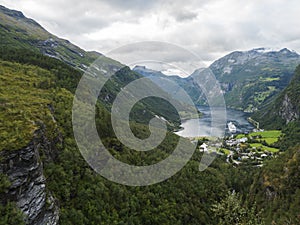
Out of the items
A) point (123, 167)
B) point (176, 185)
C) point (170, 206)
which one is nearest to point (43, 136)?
point (123, 167)

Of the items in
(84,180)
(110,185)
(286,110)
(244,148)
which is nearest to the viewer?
(84,180)

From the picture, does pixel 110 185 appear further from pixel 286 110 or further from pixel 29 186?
pixel 286 110

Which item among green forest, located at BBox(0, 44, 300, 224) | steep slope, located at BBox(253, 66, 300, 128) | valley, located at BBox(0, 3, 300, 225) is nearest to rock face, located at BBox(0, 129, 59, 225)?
valley, located at BBox(0, 3, 300, 225)

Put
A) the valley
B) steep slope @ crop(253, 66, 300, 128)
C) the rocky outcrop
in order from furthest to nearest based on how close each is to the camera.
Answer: steep slope @ crop(253, 66, 300, 128) < the rocky outcrop < the valley

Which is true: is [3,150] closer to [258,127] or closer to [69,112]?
[69,112]

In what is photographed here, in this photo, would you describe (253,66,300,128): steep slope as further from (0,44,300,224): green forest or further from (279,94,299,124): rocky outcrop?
(0,44,300,224): green forest

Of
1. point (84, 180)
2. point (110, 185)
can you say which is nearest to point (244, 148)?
point (110, 185)

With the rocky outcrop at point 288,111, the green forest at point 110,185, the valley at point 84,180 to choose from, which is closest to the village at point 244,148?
the valley at point 84,180

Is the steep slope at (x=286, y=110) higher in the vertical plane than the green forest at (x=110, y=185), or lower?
higher

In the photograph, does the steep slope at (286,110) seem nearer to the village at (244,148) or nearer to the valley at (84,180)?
the village at (244,148)
